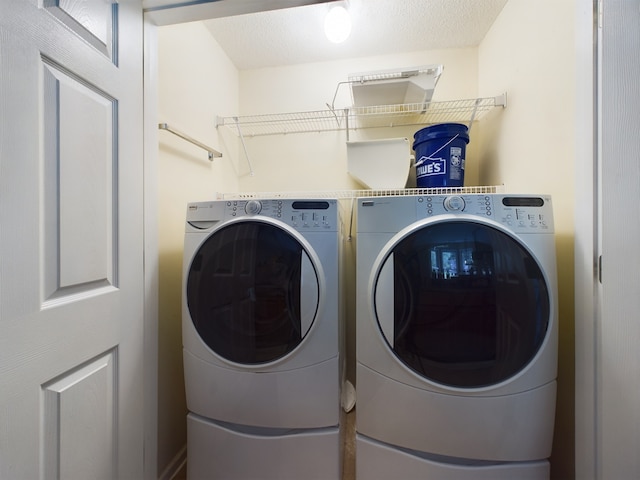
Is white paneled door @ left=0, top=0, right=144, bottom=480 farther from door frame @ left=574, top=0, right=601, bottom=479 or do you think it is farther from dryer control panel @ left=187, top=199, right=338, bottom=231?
door frame @ left=574, top=0, right=601, bottom=479

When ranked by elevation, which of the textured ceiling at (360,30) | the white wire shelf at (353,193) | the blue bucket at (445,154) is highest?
the textured ceiling at (360,30)

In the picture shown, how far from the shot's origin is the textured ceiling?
4.25 feet

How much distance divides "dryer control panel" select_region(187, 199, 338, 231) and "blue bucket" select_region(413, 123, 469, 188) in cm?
70

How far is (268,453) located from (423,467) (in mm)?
565

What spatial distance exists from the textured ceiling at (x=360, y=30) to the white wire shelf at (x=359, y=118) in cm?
41

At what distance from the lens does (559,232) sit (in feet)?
3.08

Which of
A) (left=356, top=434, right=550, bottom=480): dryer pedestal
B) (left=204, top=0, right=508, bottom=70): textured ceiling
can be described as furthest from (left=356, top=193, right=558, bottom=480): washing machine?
(left=204, top=0, right=508, bottom=70): textured ceiling

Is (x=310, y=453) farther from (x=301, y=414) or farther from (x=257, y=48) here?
(x=257, y=48)

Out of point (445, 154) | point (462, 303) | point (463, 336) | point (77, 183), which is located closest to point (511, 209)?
point (462, 303)

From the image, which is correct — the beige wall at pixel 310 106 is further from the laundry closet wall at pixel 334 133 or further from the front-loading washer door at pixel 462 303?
the front-loading washer door at pixel 462 303

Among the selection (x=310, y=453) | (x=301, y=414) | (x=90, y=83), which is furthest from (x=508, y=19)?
(x=310, y=453)

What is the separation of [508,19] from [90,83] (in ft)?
6.28

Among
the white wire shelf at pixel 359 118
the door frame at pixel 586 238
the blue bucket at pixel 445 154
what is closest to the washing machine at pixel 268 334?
the blue bucket at pixel 445 154

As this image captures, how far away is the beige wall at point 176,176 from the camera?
1.07 meters
